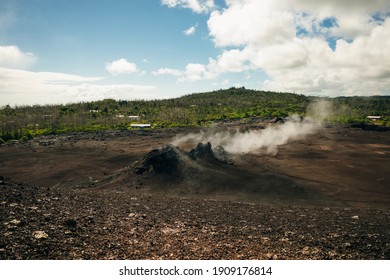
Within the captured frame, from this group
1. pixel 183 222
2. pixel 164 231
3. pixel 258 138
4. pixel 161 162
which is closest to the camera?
pixel 164 231

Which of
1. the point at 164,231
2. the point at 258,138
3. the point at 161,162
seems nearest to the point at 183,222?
the point at 164,231

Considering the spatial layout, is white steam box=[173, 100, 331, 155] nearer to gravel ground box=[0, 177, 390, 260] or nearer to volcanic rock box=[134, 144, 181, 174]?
volcanic rock box=[134, 144, 181, 174]

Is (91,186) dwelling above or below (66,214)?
below

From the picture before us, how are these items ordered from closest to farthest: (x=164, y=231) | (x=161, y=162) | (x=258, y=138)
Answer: (x=164, y=231) < (x=161, y=162) < (x=258, y=138)

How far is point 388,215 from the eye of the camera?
1443cm

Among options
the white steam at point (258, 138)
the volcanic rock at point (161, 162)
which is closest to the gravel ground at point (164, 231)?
the volcanic rock at point (161, 162)

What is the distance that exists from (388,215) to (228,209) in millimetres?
7646

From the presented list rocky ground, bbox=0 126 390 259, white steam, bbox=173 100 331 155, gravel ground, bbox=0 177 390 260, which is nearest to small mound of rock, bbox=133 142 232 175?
rocky ground, bbox=0 126 390 259

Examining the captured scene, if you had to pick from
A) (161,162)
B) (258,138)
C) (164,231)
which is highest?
(258,138)

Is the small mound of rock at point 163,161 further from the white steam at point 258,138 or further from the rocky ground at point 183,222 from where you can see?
the white steam at point 258,138

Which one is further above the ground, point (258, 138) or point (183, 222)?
point (258, 138)

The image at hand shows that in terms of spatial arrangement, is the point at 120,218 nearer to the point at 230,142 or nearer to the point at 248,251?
the point at 248,251

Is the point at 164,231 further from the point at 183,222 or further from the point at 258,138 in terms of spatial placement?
the point at 258,138

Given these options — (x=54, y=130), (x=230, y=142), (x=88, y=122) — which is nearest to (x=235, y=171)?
(x=230, y=142)
